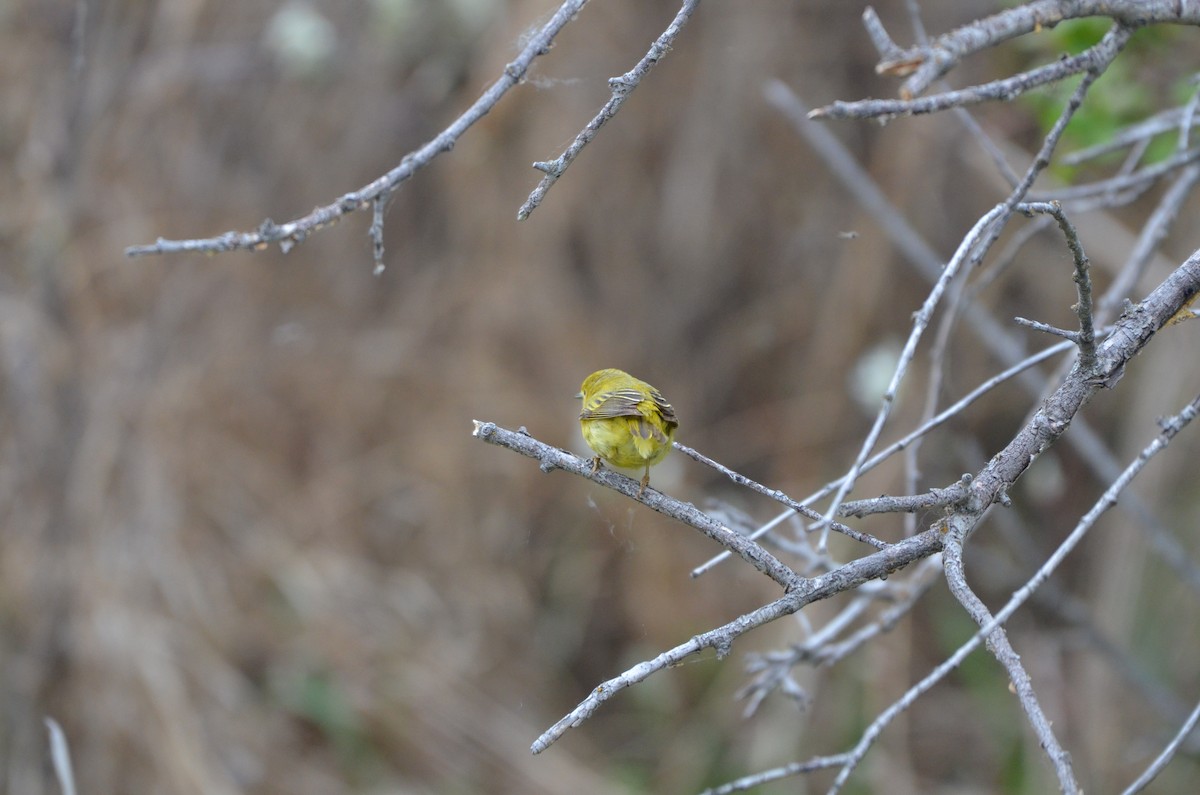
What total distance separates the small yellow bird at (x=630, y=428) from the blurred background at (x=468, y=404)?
2972 millimetres

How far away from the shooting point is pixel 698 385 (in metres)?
7.29

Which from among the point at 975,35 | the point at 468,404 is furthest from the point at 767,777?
the point at 468,404

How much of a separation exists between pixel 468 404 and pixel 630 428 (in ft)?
13.8

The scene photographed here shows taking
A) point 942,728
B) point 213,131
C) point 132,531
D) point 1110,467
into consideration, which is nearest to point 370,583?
point 132,531

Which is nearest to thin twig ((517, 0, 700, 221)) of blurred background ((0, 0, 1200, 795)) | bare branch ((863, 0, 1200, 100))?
bare branch ((863, 0, 1200, 100))

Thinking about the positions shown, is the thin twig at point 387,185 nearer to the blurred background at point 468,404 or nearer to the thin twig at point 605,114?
the thin twig at point 605,114

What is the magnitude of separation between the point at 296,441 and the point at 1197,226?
5.24m

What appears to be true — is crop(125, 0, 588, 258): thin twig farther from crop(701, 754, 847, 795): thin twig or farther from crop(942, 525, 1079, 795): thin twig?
crop(701, 754, 847, 795): thin twig

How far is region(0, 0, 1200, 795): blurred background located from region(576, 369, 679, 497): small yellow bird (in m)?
2.97

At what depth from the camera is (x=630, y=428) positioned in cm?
277

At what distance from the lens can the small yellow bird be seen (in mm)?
2738

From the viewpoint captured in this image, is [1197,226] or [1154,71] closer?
[1154,71]

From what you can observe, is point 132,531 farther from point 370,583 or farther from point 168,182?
point 168,182

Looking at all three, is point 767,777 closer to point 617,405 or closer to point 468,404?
point 617,405
